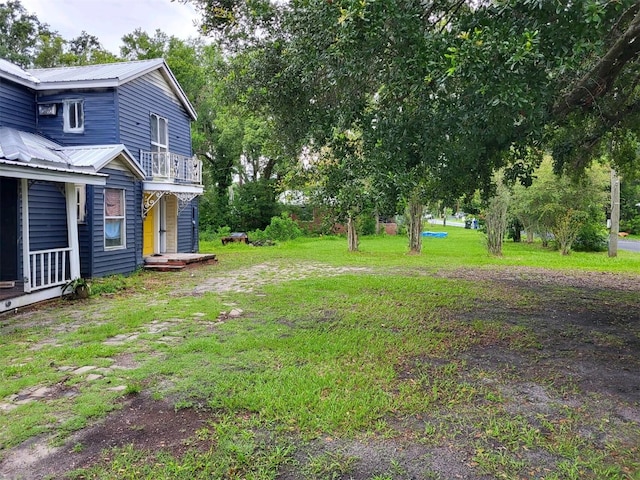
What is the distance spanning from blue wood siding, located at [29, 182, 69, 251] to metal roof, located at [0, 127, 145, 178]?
26.4 inches

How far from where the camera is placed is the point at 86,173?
332 inches

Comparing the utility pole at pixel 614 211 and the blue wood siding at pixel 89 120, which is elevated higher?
the blue wood siding at pixel 89 120

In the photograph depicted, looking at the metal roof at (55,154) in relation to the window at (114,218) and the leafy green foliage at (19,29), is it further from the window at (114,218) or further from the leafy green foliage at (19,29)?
the leafy green foliage at (19,29)

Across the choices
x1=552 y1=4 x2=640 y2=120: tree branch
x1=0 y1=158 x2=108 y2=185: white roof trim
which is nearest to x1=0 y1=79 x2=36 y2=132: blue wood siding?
x1=0 y1=158 x2=108 y2=185: white roof trim

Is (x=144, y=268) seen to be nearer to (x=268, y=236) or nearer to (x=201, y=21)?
(x=201, y=21)

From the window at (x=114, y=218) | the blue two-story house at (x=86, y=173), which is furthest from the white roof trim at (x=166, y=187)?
the window at (x=114, y=218)

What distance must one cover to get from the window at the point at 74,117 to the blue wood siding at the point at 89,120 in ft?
0.29

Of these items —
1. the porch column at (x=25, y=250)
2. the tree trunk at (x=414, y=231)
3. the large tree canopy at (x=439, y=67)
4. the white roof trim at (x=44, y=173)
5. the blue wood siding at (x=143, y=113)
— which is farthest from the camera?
the tree trunk at (x=414, y=231)

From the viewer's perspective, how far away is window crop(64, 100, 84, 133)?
1105cm

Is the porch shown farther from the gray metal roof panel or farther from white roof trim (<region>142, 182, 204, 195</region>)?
the gray metal roof panel

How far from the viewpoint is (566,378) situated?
14.3 ft

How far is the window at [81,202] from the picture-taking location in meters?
10.3

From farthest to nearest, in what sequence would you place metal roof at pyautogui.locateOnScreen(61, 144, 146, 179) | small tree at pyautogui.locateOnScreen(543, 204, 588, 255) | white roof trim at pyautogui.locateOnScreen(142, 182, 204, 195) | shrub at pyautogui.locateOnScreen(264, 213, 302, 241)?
shrub at pyautogui.locateOnScreen(264, 213, 302, 241) → small tree at pyautogui.locateOnScreen(543, 204, 588, 255) → white roof trim at pyautogui.locateOnScreen(142, 182, 204, 195) → metal roof at pyautogui.locateOnScreen(61, 144, 146, 179)

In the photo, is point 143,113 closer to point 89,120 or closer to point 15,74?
point 89,120
